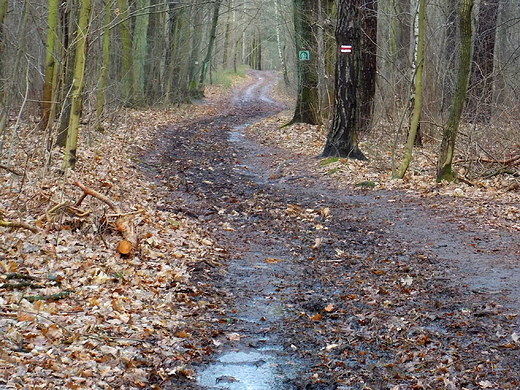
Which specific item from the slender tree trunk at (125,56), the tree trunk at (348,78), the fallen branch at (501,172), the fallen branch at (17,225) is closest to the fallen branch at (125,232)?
the fallen branch at (17,225)

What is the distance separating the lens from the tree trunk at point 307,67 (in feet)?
65.5

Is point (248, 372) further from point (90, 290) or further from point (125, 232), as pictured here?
point (125, 232)

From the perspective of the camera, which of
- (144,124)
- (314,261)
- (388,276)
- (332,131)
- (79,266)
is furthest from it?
(144,124)

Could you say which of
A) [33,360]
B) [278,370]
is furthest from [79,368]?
[278,370]

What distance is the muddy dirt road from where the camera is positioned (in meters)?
4.77

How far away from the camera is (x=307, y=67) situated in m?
20.1

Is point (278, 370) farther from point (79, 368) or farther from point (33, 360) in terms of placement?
point (33, 360)

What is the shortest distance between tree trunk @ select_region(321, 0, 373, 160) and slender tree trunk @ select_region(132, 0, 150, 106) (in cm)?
1222

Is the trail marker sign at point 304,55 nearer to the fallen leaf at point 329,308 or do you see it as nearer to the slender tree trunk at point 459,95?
the slender tree trunk at point 459,95

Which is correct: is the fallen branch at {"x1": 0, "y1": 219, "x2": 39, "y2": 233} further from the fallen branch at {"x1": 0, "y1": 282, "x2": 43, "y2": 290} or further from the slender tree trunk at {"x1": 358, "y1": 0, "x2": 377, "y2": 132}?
the slender tree trunk at {"x1": 358, "y1": 0, "x2": 377, "y2": 132}

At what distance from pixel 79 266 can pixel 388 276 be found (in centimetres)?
345

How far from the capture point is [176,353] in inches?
199

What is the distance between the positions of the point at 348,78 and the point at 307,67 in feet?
20.2

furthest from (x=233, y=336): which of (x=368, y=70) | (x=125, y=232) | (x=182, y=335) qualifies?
(x=368, y=70)
